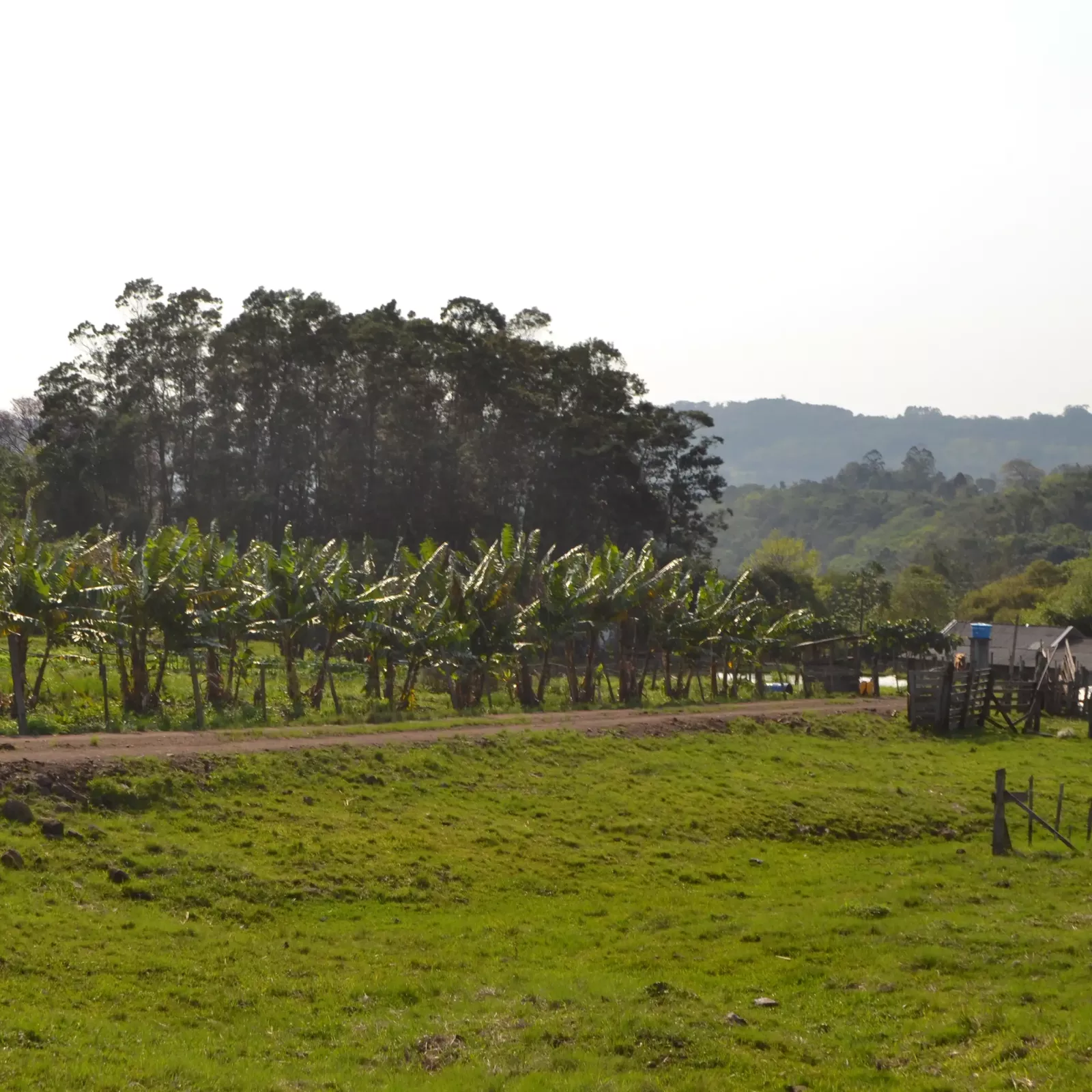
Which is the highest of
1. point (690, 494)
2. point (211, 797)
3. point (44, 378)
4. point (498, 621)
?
point (44, 378)

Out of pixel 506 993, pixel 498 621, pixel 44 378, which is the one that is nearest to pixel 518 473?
pixel 44 378

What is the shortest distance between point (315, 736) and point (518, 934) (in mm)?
13326

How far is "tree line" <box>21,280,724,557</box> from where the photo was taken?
282ft

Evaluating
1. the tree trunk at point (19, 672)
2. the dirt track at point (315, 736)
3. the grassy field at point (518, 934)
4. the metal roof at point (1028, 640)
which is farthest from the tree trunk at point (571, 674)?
the metal roof at point (1028, 640)

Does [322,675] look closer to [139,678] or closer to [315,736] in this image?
[139,678]

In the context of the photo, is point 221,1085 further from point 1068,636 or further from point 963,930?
point 1068,636

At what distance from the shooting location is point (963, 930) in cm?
2055

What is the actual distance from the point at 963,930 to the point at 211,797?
46.3 feet

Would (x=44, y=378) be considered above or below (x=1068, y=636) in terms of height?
above

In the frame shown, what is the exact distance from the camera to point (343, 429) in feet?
297

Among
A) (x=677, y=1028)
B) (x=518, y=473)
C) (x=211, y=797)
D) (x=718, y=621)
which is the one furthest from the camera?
(x=518, y=473)

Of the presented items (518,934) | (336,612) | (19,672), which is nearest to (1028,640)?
(336,612)

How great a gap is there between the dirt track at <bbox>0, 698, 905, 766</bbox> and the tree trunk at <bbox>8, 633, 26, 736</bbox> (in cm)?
259

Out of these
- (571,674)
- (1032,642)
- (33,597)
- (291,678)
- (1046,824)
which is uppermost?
(33,597)
